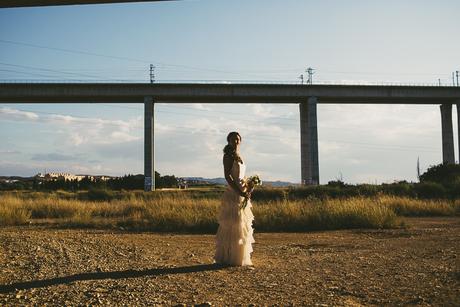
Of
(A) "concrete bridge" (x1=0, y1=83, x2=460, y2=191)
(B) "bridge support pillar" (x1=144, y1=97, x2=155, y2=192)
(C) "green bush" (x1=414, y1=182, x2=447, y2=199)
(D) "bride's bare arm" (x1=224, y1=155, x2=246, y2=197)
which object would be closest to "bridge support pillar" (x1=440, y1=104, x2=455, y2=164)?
(A) "concrete bridge" (x1=0, y1=83, x2=460, y2=191)

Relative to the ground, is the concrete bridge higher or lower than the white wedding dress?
higher

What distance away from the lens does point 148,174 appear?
49.5 metres

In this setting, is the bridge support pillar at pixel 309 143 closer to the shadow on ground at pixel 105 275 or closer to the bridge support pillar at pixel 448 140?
the bridge support pillar at pixel 448 140

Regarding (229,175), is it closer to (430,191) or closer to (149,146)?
(430,191)

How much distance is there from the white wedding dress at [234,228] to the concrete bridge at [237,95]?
4231cm

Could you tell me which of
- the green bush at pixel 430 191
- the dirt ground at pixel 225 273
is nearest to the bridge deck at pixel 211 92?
the green bush at pixel 430 191

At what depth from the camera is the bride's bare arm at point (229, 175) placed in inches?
307

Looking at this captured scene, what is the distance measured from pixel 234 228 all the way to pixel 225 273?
2.46ft

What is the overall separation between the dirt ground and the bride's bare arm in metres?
1.17

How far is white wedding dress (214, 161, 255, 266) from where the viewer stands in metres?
7.81

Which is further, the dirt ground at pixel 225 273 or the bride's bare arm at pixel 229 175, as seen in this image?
the bride's bare arm at pixel 229 175

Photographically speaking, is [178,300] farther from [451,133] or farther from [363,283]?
[451,133]

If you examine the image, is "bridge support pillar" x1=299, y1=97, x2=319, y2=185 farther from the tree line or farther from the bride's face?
the bride's face

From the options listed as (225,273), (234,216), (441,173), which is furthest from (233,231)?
Answer: (441,173)
